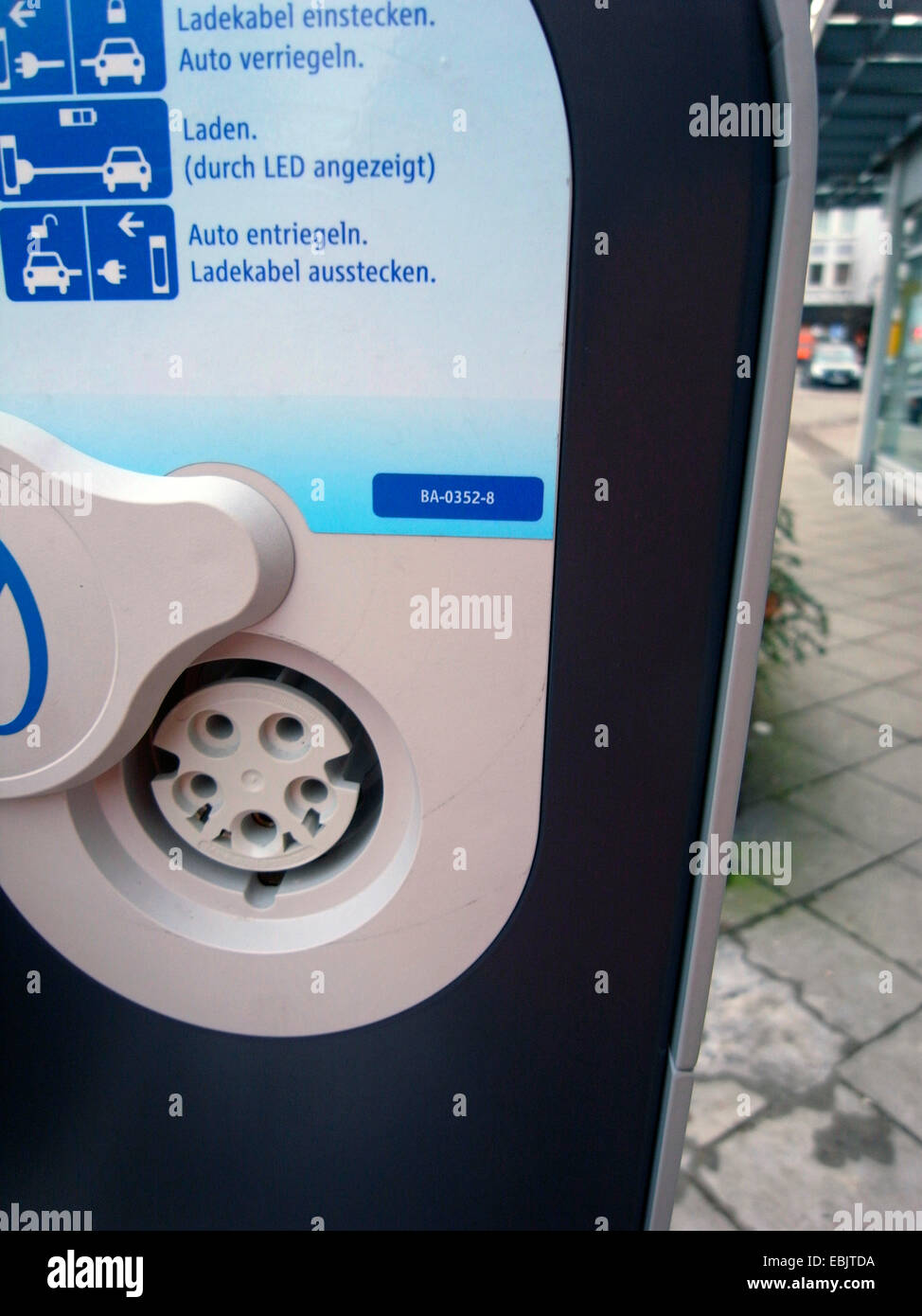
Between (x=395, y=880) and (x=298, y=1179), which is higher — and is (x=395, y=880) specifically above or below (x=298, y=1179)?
above

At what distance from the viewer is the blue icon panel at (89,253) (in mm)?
833

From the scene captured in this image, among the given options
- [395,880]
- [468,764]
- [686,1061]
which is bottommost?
[686,1061]

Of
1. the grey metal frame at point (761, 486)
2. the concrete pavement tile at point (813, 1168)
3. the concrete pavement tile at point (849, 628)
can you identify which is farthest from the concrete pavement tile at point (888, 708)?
the grey metal frame at point (761, 486)

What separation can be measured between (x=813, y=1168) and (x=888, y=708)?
264 cm

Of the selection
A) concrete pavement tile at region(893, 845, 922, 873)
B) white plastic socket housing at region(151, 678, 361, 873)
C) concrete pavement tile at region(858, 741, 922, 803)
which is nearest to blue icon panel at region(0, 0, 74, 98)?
white plastic socket housing at region(151, 678, 361, 873)

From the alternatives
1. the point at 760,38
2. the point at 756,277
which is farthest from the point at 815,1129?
the point at 760,38

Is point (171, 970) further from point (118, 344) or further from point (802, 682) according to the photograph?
point (802, 682)

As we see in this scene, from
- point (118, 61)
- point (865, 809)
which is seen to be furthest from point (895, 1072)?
point (118, 61)

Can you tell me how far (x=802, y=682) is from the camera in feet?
15.1

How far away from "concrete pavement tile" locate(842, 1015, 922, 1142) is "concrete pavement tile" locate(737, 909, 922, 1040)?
1.6 inches

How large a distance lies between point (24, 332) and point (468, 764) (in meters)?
0.57

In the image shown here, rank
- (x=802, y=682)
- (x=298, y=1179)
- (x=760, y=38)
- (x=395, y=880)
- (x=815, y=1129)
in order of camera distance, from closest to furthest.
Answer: (x=760, y=38), (x=395, y=880), (x=298, y=1179), (x=815, y=1129), (x=802, y=682)

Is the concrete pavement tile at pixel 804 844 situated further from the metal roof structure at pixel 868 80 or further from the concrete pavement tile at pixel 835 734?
the metal roof structure at pixel 868 80

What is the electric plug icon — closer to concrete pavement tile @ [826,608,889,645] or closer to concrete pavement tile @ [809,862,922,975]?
concrete pavement tile @ [809,862,922,975]
